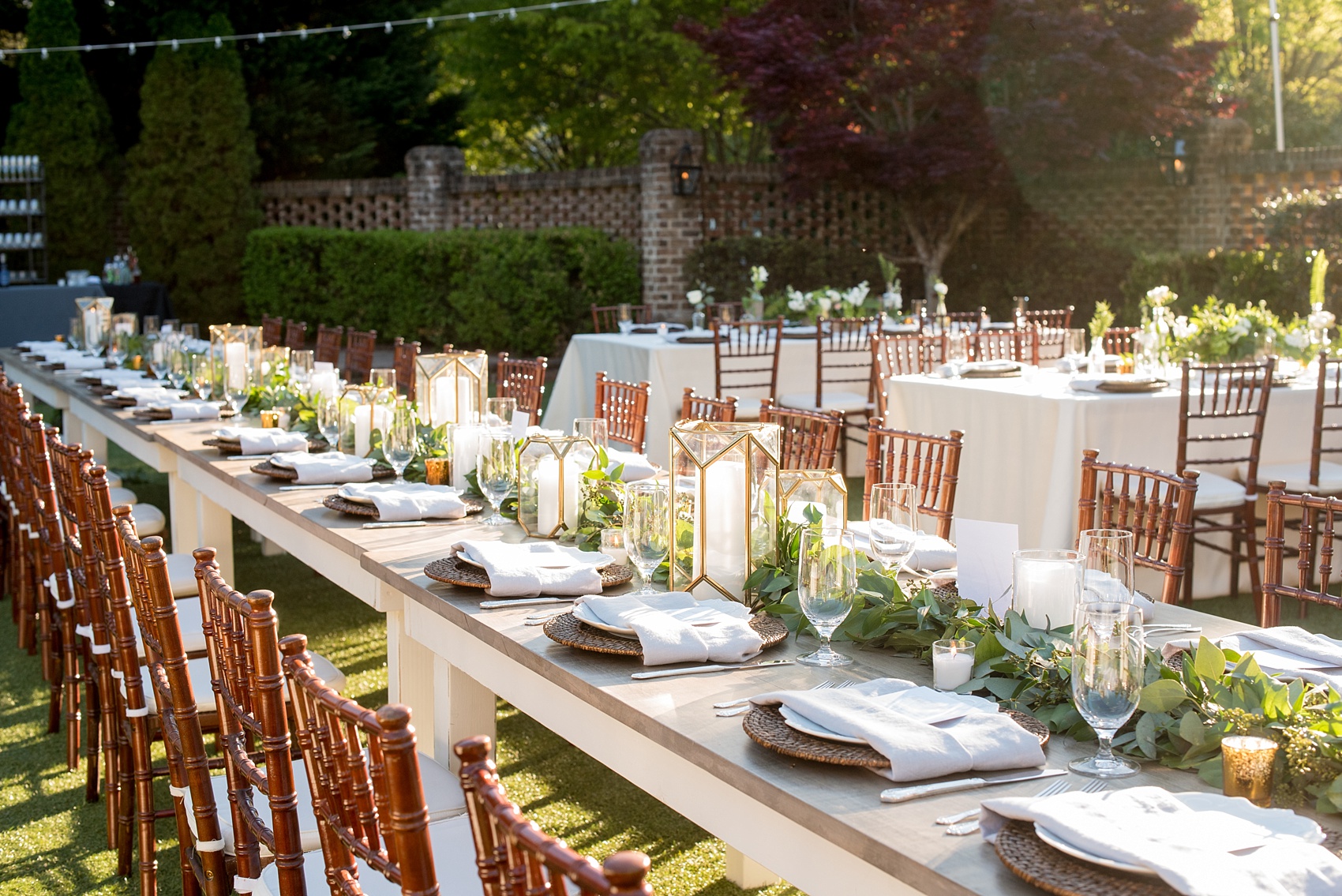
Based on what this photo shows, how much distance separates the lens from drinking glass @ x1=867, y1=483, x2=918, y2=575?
2209 millimetres

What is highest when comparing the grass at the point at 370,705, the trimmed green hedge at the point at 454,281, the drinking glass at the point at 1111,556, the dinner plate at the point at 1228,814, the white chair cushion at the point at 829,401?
the trimmed green hedge at the point at 454,281

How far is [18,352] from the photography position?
775cm

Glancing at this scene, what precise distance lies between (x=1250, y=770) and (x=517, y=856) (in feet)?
2.66

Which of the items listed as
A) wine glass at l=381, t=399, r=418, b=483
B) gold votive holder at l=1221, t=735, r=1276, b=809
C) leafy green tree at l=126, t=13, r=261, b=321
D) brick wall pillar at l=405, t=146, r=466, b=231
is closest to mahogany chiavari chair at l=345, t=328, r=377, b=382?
wine glass at l=381, t=399, r=418, b=483

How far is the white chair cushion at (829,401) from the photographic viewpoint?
7484mm

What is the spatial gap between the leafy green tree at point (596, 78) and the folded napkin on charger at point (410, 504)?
46.1 feet

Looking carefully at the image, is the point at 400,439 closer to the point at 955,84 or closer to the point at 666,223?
the point at 666,223

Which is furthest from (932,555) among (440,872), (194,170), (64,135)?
(64,135)

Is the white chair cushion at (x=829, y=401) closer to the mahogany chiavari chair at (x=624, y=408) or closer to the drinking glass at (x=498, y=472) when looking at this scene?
the mahogany chiavari chair at (x=624, y=408)

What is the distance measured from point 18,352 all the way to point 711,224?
6533mm

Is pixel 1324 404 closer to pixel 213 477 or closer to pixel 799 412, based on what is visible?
pixel 799 412

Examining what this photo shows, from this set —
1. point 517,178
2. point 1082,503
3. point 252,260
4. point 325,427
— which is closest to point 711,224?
point 517,178

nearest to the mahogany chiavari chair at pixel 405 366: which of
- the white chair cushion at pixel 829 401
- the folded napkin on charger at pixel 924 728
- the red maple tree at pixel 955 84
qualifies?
the white chair cushion at pixel 829 401

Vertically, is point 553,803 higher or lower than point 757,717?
lower
